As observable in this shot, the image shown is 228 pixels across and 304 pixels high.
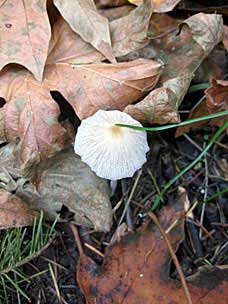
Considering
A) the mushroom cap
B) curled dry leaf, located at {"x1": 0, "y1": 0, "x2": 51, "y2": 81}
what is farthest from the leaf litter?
the mushroom cap

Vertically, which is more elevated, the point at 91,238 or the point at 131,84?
the point at 131,84

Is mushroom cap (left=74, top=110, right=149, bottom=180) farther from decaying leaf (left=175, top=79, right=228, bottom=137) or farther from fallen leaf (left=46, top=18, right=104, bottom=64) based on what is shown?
decaying leaf (left=175, top=79, right=228, bottom=137)

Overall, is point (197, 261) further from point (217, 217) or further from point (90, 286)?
point (90, 286)

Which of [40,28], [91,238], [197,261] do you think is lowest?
[197,261]

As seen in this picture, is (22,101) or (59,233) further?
(59,233)

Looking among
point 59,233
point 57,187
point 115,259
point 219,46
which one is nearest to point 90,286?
point 115,259

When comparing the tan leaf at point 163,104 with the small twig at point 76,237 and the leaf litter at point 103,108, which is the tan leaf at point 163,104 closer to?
the leaf litter at point 103,108

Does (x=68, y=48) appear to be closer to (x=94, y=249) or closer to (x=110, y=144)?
(x=110, y=144)
